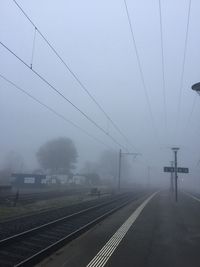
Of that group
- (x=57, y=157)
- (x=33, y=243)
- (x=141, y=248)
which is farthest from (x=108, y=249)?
(x=57, y=157)

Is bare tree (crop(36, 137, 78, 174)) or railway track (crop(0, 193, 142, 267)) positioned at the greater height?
bare tree (crop(36, 137, 78, 174))

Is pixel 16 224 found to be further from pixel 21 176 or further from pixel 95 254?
pixel 21 176

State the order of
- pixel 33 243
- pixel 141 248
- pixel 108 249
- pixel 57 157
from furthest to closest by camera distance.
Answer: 1. pixel 57 157
2. pixel 33 243
3. pixel 141 248
4. pixel 108 249

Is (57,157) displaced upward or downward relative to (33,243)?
upward

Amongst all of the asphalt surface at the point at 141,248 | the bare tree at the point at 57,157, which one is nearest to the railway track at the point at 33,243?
the asphalt surface at the point at 141,248

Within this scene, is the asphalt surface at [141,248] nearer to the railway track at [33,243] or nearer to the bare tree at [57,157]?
the railway track at [33,243]

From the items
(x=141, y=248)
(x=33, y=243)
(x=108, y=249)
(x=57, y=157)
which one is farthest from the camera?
(x=57, y=157)

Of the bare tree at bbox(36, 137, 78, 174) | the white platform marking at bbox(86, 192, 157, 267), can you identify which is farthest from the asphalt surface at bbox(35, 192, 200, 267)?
the bare tree at bbox(36, 137, 78, 174)

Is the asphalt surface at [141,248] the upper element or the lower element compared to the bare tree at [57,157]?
lower

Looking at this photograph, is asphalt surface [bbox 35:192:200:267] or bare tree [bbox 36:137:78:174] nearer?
asphalt surface [bbox 35:192:200:267]

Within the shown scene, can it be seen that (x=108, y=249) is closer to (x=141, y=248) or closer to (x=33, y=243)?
(x=141, y=248)

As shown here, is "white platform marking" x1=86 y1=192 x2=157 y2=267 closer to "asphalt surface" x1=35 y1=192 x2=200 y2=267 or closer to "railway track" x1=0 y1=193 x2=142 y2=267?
"asphalt surface" x1=35 y1=192 x2=200 y2=267

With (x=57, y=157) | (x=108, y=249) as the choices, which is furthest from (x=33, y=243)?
(x=57, y=157)

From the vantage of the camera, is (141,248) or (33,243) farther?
(33,243)
